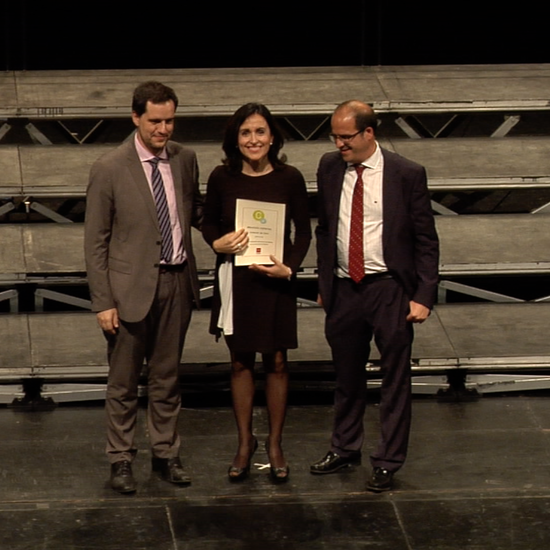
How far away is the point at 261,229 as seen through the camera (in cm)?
491

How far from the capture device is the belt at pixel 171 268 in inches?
195

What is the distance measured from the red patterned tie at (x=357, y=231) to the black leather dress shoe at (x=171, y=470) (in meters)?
1.04

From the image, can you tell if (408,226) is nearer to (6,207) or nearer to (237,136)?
(237,136)

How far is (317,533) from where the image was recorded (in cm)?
462

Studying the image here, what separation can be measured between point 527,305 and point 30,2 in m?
3.89

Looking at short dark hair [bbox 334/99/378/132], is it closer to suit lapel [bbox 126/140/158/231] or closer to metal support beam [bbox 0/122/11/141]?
suit lapel [bbox 126/140/158/231]

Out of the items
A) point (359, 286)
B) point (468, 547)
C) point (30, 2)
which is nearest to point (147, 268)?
point (359, 286)

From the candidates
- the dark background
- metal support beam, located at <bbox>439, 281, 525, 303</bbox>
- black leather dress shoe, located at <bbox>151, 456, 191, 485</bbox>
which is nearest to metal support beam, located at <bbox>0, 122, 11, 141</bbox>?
the dark background

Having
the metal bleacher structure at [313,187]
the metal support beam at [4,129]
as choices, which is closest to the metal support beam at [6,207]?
the metal bleacher structure at [313,187]

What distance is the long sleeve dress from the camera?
16.2 feet

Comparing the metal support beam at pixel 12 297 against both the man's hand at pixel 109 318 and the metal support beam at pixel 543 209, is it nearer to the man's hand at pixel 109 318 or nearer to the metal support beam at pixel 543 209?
the man's hand at pixel 109 318

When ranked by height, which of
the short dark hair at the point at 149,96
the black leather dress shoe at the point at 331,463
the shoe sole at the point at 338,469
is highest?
the short dark hair at the point at 149,96

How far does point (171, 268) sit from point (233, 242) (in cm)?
Answer: 29

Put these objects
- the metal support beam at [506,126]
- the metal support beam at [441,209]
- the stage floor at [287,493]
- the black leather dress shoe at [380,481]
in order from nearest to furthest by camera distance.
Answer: the stage floor at [287,493]
the black leather dress shoe at [380,481]
the metal support beam at [441,209]
the metal support beam at [506,126]
